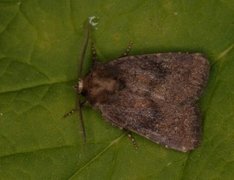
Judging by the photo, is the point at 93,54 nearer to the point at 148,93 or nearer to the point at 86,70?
the point at 86,70

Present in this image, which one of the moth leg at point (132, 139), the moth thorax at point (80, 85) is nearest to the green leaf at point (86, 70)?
the moth leg at point (132, 139)

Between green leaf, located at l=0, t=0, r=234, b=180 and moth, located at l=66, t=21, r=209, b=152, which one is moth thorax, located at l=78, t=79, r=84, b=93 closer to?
moth, located at l=66, t=21, r=209, b=152

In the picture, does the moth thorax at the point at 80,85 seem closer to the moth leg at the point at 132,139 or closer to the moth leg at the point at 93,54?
the moth leg at the point at 93,54

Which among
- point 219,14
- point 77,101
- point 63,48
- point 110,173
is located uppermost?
point 219,14

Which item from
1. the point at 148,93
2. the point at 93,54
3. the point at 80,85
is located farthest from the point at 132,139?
the point at 93,54

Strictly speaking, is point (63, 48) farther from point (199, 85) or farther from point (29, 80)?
point (199, 85)

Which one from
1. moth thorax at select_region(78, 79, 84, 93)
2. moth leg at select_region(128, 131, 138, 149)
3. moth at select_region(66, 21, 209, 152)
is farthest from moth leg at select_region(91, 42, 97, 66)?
moth leg at select_region(128, 131, 138, 149)

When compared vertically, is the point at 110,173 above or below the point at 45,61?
below

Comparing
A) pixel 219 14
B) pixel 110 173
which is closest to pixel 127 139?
pixel 110 173
